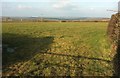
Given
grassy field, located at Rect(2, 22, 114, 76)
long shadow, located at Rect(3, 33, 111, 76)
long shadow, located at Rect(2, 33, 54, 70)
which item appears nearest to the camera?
grassy field, located at Rect(2, 22, 114, 76)

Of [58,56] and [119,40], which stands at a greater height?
[119,40]

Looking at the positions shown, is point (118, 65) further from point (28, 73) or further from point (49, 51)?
point (49, 51)

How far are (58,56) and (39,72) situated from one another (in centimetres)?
345

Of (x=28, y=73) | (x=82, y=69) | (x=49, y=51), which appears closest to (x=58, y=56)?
(x=49, y=51)

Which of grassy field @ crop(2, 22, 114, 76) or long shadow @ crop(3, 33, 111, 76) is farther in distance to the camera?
long shadow @ crop(3, 33, 111, 76)

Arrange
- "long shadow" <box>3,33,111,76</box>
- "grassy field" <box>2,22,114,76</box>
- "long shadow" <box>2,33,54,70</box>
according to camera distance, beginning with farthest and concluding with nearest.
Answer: "long shadow" <box>2,33,54,70</box>, "long shadow" <box>3,33,111,76</box>, "grassy field" <box>2,22,114,76</box>

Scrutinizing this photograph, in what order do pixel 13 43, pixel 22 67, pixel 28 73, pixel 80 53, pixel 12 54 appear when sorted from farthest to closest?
1. pixel 13 43
2. pixel 80 53
3. pixel 12 54
4. pixel 22 67
5. pixel 28 73

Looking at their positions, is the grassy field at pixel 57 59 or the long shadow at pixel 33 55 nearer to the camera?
the grassy field at pixel 57 59

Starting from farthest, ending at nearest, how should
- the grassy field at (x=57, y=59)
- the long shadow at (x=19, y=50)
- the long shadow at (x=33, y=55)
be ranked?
the long shadow at (x=19, y=50) → the long shadow at (x=33, y=55) → the grassy field at (x=57, y=59)

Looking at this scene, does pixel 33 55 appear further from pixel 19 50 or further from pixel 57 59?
pixel 57 59

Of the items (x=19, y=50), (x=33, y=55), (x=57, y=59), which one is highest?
(x=19, y=50)

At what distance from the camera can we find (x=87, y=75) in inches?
477

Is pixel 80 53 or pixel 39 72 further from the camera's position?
pixel 80 53

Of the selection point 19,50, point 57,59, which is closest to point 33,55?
point 19,50
